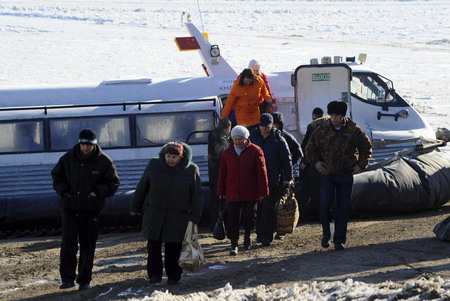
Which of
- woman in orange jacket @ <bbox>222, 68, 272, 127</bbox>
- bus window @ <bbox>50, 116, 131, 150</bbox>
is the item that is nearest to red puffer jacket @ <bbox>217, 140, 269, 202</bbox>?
woman in orange jacket @ <bbox>222, 68, 272, 127</bbox>

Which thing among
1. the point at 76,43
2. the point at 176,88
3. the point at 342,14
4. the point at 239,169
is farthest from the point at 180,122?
the point at 342,14

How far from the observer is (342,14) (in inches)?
1975

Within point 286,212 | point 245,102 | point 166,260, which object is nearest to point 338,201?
point 286,212

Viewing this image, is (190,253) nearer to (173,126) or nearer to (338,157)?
(338,157)

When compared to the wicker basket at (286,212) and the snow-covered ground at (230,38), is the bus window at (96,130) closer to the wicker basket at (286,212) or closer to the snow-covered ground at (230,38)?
the wicker basket at (286,212)

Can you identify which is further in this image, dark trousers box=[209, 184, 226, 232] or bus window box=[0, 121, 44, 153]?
bus window box=[0, 121, 44, 153]

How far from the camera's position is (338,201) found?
371 inches

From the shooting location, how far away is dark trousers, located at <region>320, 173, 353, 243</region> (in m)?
9.35

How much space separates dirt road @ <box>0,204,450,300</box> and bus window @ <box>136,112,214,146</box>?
2365 mm

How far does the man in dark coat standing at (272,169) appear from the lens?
987cm

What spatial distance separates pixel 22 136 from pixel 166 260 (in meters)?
5.41

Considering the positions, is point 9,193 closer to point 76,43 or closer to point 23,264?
point 23,264

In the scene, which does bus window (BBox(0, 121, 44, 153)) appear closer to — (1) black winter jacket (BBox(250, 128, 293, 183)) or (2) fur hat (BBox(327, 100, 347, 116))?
(1) black winter jacket (BBox(250, 128, 293, 183))

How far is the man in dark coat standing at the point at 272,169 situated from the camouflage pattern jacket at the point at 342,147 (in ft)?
1.80
